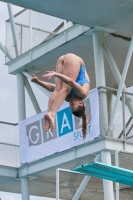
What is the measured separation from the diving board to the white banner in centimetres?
708

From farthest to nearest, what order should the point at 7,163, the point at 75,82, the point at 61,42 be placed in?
the point at 7,163 < the point at 61,42 < the point at 75,82

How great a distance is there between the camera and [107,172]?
50.7 feet

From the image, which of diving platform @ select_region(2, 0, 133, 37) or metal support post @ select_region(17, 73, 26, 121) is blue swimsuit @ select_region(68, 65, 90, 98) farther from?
metal support post @ select_region(17, 73, 26, 121)

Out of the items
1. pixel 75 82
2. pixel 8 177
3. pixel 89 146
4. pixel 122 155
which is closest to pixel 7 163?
pixel 8 177

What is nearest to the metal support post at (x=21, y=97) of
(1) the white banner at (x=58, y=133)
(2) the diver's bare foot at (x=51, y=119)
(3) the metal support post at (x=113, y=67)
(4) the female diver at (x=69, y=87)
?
(1) the white banner at (x=58, y=133)

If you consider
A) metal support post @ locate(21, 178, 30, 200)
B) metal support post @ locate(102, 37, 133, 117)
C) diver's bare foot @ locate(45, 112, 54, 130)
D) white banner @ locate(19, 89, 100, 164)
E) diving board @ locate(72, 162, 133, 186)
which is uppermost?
metal support post @ locate(102, 37, 133, 117)

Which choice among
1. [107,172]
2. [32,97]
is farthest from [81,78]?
[32,97]

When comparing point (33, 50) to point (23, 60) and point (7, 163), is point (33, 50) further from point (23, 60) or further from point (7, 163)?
point (7, 163)

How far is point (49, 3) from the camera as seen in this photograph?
21.3 m

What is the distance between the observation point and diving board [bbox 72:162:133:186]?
14.6m

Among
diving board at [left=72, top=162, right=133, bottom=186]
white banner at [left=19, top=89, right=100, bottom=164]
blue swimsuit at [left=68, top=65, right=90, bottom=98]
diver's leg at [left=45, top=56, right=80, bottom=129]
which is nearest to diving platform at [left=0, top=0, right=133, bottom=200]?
white banner at [left=19, top=89, right=100, bottom=164]

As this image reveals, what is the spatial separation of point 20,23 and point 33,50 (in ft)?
5.29

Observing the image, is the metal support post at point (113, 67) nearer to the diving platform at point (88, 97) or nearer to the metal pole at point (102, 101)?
the diving platform at point (88, 97)

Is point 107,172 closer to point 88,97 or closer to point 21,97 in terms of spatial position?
point 88,97
